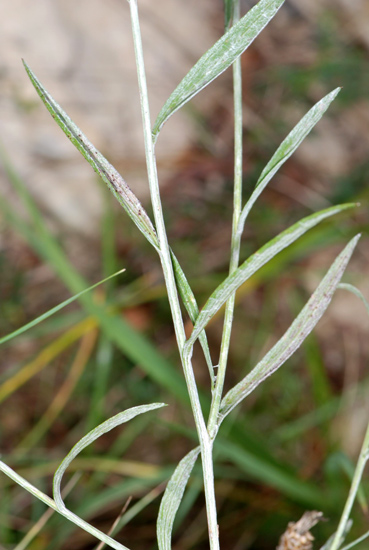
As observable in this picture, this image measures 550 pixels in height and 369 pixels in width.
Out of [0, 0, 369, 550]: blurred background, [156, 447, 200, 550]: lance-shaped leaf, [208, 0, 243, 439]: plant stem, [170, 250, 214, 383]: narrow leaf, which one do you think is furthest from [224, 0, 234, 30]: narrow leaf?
[0, 0, 369, 550]: blurred background

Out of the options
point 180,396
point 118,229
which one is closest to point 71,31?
point 118,229

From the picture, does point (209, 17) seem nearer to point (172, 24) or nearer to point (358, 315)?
point (172, 24)

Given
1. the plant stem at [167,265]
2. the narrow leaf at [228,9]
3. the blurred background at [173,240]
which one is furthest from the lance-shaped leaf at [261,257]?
the blurred background at [173,240]

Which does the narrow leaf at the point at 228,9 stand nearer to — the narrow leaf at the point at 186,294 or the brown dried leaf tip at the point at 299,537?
the narrow leaf at the point at 186,294

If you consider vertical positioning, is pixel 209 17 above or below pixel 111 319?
above

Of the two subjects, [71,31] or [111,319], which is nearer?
[111,319]

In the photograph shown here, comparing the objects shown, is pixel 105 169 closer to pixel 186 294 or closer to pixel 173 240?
pixel 186 294
